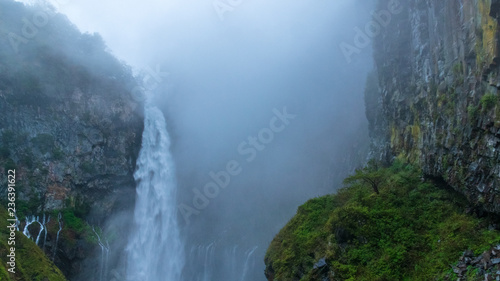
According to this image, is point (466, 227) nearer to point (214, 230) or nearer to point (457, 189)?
point (457, 189)

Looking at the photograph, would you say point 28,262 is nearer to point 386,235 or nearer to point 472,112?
point 386,235

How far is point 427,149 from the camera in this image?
16531mm

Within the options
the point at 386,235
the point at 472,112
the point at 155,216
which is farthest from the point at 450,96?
the point at 155,216

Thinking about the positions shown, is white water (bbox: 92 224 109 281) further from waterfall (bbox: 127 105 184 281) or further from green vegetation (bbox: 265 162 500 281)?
green vegetation (bbox: 265 162 500 281)

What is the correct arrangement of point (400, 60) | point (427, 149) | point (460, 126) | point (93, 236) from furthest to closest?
point (93, 236), point (400, 60), point (427, 149), point (460, 126)

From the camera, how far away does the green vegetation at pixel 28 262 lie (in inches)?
755

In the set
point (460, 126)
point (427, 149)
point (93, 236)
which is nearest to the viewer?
point (460, 126)

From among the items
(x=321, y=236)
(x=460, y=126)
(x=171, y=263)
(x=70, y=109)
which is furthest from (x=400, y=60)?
(x=70, y=109)

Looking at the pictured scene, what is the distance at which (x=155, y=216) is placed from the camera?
3422 cm

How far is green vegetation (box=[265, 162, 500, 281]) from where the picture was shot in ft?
37.0

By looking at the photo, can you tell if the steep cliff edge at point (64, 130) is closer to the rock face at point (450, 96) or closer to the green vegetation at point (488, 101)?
the rock face at point (450, 96)

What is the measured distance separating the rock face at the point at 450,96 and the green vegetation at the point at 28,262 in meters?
21.4

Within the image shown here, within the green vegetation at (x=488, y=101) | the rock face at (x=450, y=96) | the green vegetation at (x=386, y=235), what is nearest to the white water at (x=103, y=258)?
the green vegetation at (x=386, y=235)

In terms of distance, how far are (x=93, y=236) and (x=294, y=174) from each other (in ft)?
79.0
